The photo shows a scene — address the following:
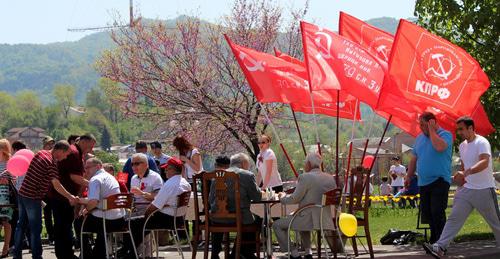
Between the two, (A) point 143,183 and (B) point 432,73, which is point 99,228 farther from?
(B) point 432,73

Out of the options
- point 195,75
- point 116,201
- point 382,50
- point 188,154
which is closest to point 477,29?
point 382,50

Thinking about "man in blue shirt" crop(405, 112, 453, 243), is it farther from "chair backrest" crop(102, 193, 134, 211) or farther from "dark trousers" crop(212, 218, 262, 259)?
"chair backrest" crop(102, 193, 134, 211)

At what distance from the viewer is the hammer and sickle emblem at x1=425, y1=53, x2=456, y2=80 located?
14.3 meters

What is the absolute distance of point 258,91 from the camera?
15.4m

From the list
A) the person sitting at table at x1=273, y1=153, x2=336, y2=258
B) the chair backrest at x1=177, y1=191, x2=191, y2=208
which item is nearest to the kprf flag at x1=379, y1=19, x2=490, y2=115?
the person sitting at table at x1=273, y1=153, x2=336, y2=258

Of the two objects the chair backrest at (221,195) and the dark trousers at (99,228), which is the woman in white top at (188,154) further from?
the chair backrest at (221,195)

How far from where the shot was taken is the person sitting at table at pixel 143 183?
14.6m

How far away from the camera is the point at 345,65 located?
14.3 metres

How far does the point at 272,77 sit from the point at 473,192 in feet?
11.6

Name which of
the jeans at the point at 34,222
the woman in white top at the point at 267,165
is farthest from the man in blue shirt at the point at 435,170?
the jeans at the point at 34,222

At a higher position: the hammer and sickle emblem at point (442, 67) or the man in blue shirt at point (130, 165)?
the hammer and sickle emblem at point (442, 67)

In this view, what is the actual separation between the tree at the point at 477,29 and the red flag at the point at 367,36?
1636 millimetres

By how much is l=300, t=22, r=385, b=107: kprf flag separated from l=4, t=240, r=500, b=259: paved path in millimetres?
2032

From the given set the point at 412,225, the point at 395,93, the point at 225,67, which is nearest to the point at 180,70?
the point at 225,67
